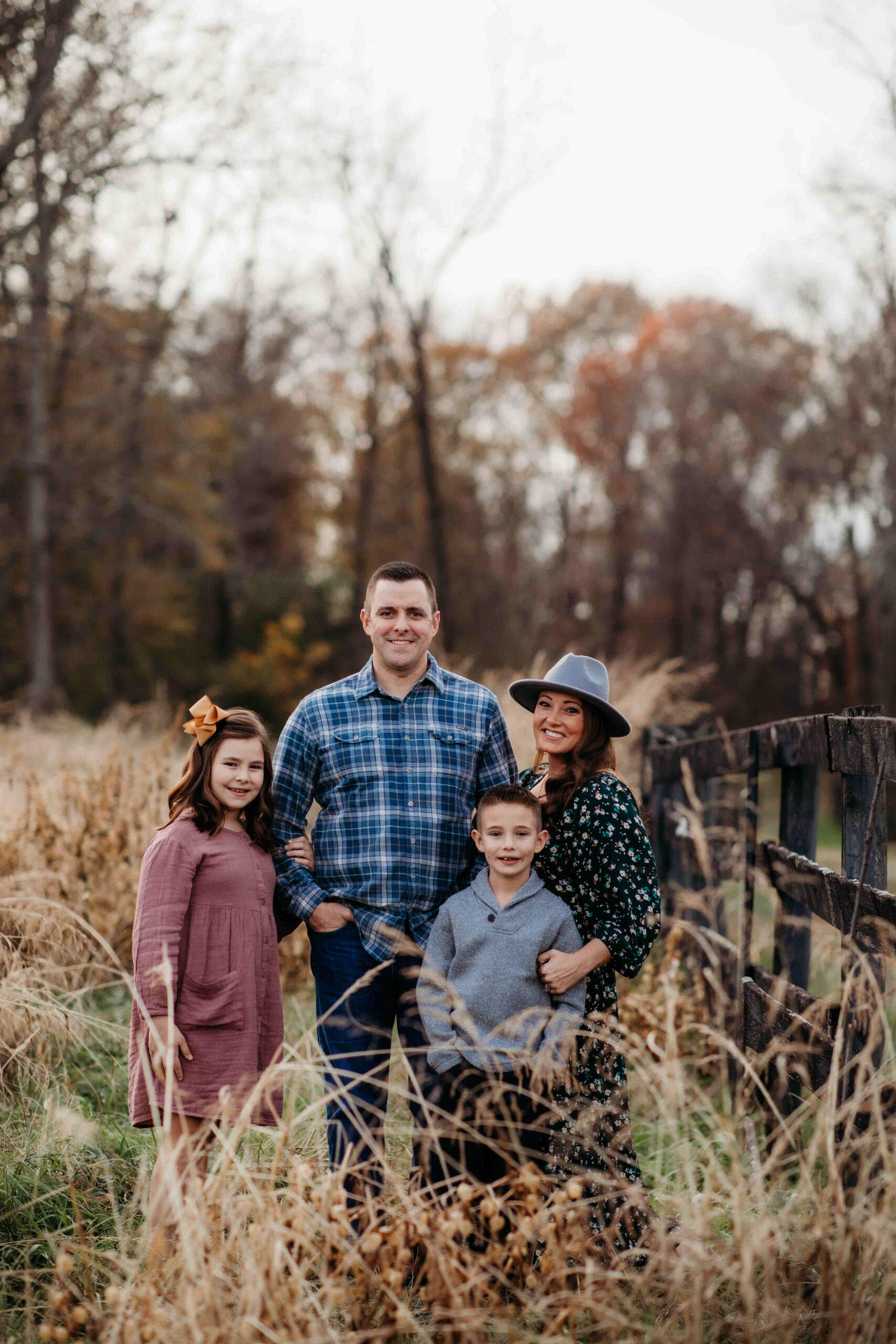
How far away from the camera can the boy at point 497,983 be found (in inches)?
107

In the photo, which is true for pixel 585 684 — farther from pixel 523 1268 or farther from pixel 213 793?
pixel 523 1268

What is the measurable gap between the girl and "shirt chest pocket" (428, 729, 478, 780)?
0.49 meters

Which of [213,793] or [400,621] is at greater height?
[400,621]

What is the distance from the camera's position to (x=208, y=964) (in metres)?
2.89

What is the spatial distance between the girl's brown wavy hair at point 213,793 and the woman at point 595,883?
2.57ft

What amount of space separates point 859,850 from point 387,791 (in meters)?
1.33

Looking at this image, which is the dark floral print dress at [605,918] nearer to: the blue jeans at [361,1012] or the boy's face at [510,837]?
the boy's face at [510,837]

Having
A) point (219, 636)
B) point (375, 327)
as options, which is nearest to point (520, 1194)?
point (219, 636)

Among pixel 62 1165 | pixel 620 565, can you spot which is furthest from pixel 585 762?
pixel 620 565

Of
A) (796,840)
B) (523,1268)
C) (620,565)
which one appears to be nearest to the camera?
(523,1268)

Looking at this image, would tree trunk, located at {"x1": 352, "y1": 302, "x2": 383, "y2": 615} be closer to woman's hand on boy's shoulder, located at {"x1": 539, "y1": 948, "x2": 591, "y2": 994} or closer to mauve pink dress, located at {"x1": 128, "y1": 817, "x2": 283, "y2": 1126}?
mauve pink dress, located at {"x1": 128, "y1": 817, "x2": 283, "y2": 1126}

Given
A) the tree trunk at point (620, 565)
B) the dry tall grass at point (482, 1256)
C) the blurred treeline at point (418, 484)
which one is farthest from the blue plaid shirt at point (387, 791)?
the tree trunk at point (620, 565)

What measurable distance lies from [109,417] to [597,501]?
48.0 ft

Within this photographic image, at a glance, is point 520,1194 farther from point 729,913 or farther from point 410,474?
point 410,474
